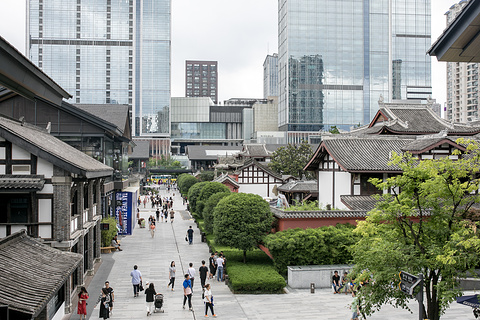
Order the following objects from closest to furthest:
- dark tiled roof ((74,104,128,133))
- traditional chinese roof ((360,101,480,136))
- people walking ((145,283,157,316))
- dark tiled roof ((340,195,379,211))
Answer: people walking ((145,283,157,316))
dark tiled roof ((340,195,379,211))
dark tiled roof ((74,104,128,133))
traditional chinese roof ((360,101,480,136))

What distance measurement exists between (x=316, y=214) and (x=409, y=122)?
869 inches

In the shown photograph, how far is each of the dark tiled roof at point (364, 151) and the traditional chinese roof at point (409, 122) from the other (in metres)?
7.22

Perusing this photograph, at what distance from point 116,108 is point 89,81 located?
411 ft

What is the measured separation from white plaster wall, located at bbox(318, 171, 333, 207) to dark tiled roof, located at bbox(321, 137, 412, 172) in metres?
1.93

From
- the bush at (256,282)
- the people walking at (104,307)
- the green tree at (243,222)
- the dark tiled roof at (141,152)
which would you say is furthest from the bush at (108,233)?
the dark tiled roof at (141,152)

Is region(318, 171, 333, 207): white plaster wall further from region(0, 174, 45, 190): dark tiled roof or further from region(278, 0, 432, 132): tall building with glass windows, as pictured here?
region(278, 0, 432, 132): tall building with glass windows

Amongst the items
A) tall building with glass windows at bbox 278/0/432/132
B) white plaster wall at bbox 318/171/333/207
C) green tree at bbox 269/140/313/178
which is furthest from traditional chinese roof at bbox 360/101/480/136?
tall building with glass windows at bbox 278/0/432/132

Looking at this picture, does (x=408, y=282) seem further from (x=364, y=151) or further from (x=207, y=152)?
(x=207, y=152)

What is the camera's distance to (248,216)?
80.4 ft

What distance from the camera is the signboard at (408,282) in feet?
39.3

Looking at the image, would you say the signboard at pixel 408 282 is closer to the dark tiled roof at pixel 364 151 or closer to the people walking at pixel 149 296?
the people walking at pixel 149 296

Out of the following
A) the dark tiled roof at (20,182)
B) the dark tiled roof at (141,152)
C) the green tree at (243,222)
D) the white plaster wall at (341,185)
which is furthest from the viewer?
the dark tiled roof at (141,152)

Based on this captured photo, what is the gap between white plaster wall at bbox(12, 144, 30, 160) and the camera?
662 inches

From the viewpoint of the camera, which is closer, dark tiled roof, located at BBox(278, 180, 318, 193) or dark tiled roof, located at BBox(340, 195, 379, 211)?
dark tiled roof, located at BBox(340, 195, 379, 211)
